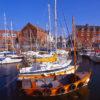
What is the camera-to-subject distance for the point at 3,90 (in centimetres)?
3203

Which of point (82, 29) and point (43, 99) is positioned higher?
point (82, 29)

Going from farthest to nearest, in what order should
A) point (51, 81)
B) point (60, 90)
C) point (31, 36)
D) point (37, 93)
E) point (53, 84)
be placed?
point (31, 36)
point (51, 81)
point (53, 84)
point (60, 90)
point (37, 93)

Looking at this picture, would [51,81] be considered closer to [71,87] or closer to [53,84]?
[53,84]

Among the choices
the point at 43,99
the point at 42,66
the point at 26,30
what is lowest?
the point at 43,99

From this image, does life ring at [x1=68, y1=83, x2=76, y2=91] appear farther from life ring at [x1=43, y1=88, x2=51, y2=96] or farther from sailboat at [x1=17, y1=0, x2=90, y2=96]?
life ring at [x1=43, y1=88, x2=51, y2=96]

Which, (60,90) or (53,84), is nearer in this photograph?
(60,90)

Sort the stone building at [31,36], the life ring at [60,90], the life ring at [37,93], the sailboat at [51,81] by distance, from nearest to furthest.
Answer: the life ring at [37,93] < the sailboat at [51,81] < the life ring at [60,90] < the stone building at [31,36]

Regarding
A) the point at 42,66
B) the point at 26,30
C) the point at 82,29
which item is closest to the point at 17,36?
the point at 26,30

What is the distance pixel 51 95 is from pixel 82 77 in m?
5.50

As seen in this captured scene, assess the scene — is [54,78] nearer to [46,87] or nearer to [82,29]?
[46,87]

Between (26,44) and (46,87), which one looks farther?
(26,44)

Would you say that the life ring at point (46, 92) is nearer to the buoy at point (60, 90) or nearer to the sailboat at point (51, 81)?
the sailboat at point (51, 81)

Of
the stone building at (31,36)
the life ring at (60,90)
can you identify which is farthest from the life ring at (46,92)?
the stone building at (31,36)

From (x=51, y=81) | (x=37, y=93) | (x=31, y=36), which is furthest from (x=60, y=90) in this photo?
(x=31, y=36)
